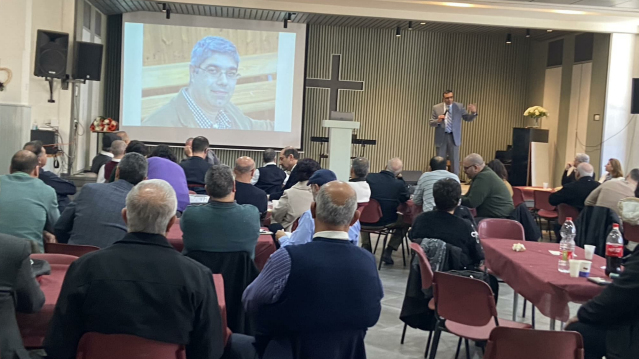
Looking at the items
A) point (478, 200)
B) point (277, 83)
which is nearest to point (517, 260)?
point (478, 200)

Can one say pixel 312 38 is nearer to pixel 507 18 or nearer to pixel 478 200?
pixel 507 18

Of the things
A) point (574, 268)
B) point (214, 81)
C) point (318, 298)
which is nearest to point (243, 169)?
point (574, 268)

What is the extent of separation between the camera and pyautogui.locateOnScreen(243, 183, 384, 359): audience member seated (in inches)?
91.3

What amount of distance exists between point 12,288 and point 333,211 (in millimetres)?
1194

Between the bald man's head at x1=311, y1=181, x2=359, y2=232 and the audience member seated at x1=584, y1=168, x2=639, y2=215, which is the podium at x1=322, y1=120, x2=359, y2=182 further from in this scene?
the bald man's head at x1=311, y1=181, x2=359, y2=232

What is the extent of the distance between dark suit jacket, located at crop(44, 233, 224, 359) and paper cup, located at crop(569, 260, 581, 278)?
2.36 m

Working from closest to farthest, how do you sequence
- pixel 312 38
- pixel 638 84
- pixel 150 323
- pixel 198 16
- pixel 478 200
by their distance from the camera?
pixel 150 323, pixel 478 200, pixel 638 84, pixel 198 16, pixel 312 38

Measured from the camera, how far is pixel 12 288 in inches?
87.9

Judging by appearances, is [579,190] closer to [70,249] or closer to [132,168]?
[132,168]

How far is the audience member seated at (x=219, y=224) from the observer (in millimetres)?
3469

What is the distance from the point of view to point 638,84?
1084 cm

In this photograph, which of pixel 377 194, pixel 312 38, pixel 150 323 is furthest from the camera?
pixel 312 38

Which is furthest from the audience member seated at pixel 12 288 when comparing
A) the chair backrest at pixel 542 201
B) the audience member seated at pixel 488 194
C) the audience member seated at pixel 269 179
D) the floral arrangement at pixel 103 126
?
the floral arrangement at pixel 103 126

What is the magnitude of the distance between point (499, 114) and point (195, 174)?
9953mm
